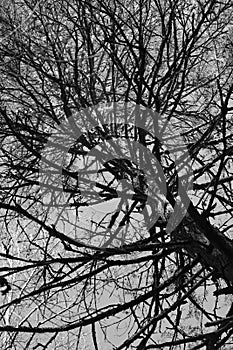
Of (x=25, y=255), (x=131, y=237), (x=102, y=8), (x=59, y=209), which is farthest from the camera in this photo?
(x=25, y=255)

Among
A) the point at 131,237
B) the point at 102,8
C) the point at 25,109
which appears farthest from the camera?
the point at 131,237

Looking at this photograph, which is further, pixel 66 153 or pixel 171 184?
pixel 66 153

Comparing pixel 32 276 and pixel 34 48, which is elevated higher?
pixel 34 48

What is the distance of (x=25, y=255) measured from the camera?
123 inches

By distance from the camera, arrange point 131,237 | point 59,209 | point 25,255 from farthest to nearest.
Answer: point 25,255 → point 131,237 → point 59,209

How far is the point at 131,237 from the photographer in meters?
2.88

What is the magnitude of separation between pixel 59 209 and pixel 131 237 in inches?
18.4

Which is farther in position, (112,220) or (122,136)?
(112,220)

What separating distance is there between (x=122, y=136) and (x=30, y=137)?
0.44 m

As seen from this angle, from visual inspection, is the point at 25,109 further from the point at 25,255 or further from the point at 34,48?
the point at 25,255

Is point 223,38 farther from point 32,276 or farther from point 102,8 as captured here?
point 32,276

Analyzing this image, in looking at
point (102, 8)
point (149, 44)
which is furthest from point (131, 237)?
point (102, 8)

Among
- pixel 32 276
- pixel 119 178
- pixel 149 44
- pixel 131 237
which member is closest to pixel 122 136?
pixel 119 178

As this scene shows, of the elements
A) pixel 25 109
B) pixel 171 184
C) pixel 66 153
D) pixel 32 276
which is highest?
pixel 25 109
